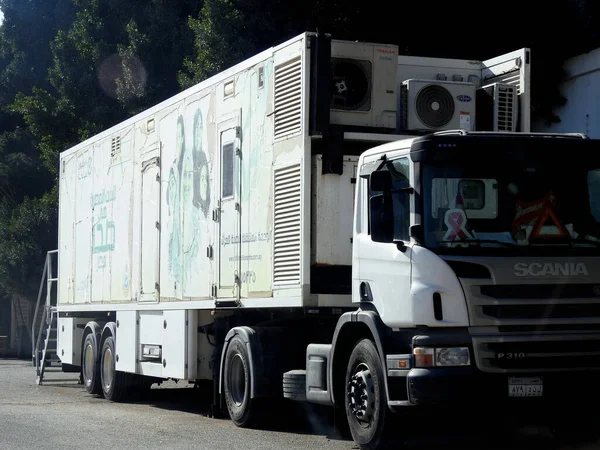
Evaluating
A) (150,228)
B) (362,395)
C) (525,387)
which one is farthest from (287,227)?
(150,228)

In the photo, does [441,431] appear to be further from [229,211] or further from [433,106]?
[229,211]

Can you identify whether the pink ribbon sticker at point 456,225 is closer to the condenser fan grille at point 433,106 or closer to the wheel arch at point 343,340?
the wheel arch at point 343,340

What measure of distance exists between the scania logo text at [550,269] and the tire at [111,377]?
961 centimetres

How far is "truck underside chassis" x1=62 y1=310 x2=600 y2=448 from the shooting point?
897 centimetres

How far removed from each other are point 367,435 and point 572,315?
2.10m

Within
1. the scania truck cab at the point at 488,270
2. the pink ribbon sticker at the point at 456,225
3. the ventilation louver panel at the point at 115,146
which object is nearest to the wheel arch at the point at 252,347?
the scania truck cab at the point at 488,270

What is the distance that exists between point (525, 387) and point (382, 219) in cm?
181

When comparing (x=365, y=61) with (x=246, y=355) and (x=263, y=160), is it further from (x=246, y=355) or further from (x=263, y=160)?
(x=246, y=355)

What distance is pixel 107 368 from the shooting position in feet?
58.7

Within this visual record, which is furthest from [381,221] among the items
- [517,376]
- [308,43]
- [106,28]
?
[106,28]

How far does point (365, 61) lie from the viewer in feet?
38.8

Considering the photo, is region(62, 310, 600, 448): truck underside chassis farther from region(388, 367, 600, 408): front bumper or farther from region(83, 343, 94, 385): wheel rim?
region(83, 343, 94, 385): wheel rim

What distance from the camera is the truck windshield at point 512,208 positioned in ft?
30.2

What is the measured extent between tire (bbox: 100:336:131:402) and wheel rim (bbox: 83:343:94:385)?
53 cm
